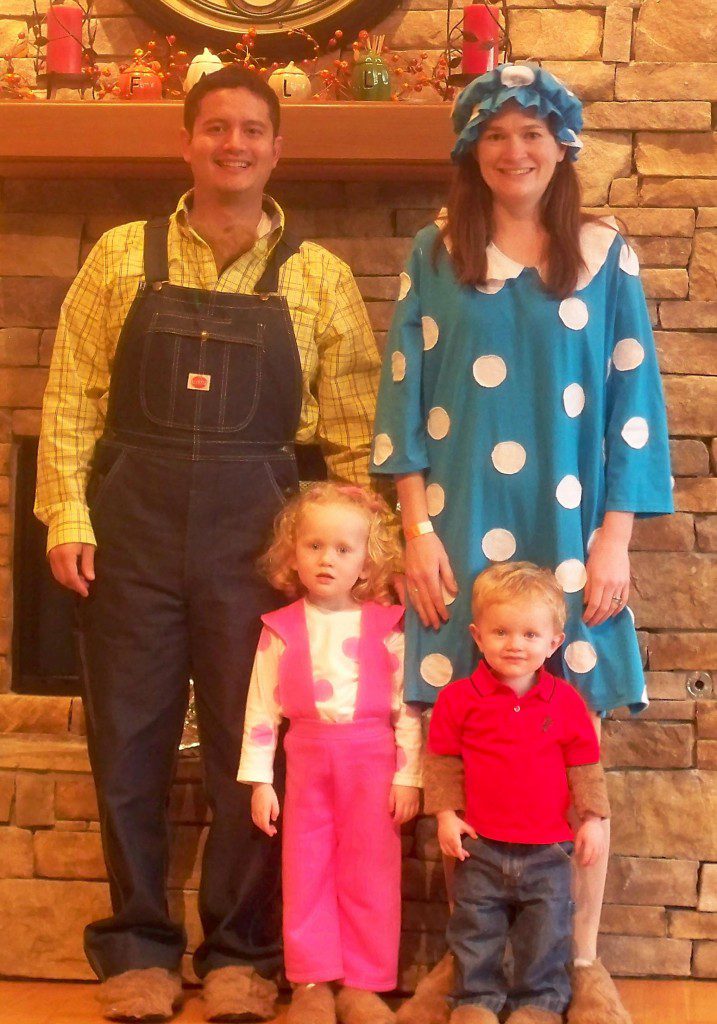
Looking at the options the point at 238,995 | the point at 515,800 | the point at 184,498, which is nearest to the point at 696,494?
the point at 515,800

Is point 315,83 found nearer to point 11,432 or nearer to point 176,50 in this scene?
point 176,50

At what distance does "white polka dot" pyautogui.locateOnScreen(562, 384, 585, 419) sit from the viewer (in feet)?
6.17

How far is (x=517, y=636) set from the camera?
A: 179 cm

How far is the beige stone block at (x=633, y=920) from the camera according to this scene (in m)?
2.22

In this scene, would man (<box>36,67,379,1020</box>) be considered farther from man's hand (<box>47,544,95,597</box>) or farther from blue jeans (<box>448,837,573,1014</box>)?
blue jeans (<box>448,837,573,1014</box>)

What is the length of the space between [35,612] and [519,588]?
1.11 metres

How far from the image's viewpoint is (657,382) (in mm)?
1920

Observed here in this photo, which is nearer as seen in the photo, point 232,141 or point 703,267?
point 232,141

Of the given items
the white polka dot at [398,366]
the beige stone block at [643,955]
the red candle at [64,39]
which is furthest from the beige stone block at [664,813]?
the red candle at [64,39]

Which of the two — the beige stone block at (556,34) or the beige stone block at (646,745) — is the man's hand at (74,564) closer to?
the beige stone block at (646,745)

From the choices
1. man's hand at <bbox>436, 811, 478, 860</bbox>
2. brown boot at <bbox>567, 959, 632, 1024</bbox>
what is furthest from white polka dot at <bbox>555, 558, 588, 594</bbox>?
brown boot at <bbox>567, 959, 632, 1024</bbox>

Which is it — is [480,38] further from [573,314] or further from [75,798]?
[75,798]

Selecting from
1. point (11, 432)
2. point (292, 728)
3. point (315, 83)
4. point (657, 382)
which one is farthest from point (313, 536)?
point (315, 83)

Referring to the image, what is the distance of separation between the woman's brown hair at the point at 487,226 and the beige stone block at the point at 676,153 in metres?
0.37
